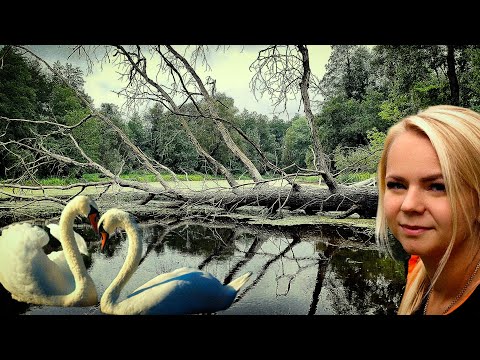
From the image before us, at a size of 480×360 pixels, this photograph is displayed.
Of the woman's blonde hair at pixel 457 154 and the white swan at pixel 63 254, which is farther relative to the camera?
the white swan at pixel 63 254

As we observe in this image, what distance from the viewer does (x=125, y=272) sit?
2730 mm

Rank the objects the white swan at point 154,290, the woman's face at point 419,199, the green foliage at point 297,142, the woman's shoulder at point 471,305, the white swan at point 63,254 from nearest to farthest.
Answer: the woman's shoulder at point 471,305 < the woman's face at point 419,199 < the white swan at point 154,290 < the white swan at point 63,254 < the green foliage at point 297,142

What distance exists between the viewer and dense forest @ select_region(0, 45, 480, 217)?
117 inches

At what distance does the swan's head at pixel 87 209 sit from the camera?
2729 millimetres

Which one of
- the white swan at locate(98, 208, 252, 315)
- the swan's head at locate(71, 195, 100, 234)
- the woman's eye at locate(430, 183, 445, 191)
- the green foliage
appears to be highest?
the green foliage

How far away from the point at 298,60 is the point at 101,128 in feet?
4.72

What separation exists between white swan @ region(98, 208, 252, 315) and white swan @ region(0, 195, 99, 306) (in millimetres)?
114

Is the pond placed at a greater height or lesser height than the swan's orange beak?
lesser

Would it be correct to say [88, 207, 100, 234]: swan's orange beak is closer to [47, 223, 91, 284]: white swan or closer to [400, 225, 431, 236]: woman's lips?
[47, 223, 91, 284]: white swan

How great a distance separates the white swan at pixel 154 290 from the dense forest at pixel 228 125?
0.61 m

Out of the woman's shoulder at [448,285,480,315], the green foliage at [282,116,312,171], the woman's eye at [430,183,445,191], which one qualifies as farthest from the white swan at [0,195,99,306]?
the woman's shoulder at [448,285,480,315]

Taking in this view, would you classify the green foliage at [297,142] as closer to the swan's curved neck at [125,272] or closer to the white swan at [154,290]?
the white swan at [154,290]

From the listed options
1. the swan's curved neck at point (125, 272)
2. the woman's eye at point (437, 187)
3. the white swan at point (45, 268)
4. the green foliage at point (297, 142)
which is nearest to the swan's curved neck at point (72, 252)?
the white swan at point (45, 268)
